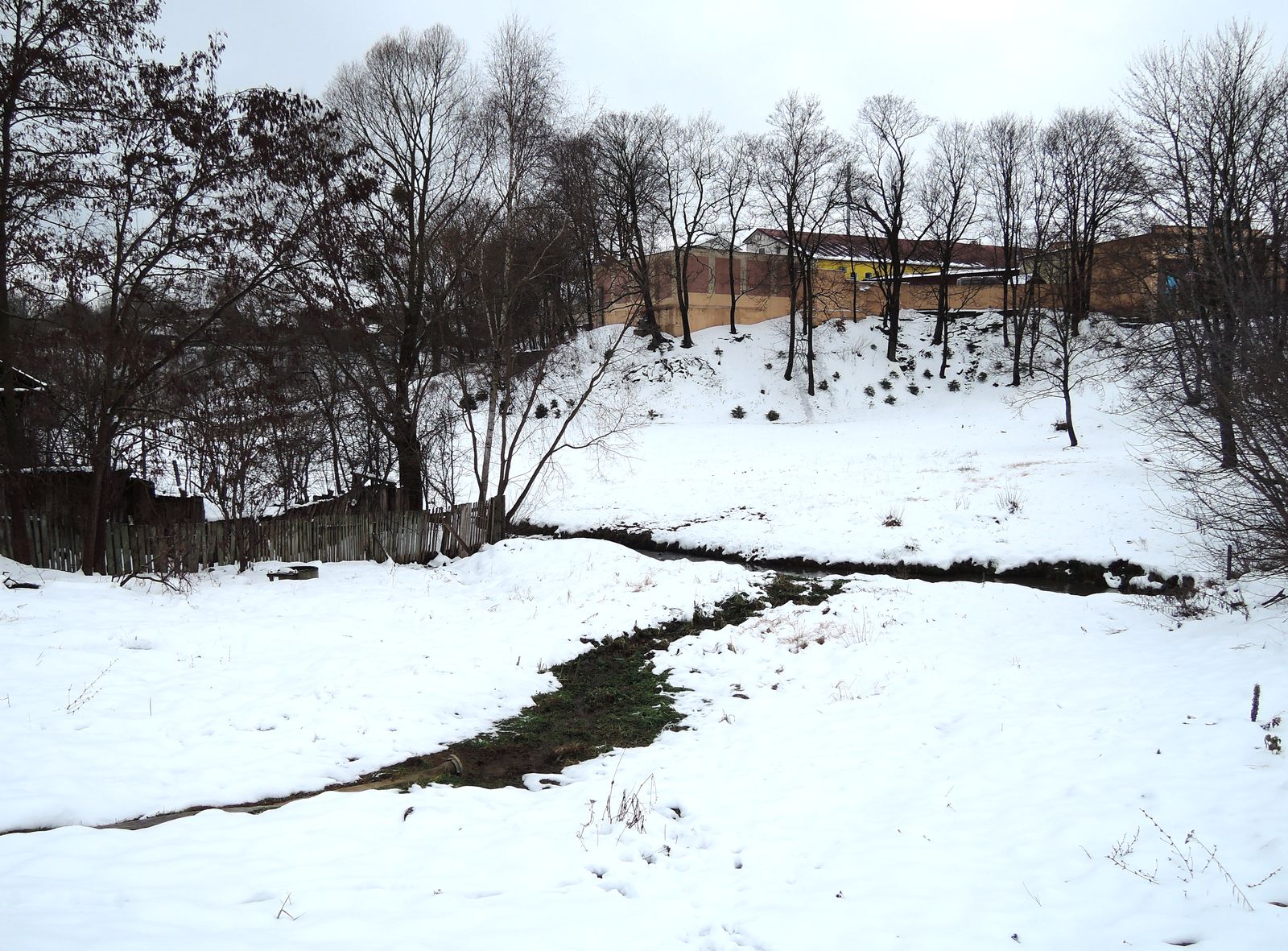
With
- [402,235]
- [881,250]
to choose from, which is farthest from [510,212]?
[881,250]

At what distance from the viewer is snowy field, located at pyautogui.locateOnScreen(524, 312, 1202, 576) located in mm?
16625

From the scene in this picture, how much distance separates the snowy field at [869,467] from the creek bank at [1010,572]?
0.18 metres

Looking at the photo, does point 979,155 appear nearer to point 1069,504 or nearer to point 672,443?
point 672,443

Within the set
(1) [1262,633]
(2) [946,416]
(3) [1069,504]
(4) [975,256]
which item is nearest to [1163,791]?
(1) [1262,633]

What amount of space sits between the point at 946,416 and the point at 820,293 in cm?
1196

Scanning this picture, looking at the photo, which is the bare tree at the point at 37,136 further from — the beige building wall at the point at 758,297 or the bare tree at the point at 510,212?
the beige building wall at the point at 758,297

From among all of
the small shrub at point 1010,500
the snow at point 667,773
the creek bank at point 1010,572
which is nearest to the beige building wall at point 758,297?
the small shrub at point 1010,500

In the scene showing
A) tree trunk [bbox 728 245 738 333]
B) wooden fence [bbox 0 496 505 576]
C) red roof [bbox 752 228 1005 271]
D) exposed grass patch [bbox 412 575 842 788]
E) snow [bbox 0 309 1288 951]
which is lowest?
exposed grass patch [bbox 412 575 842 788]

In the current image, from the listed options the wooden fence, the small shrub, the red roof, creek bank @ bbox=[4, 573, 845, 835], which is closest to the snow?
creek bank @ bbox=[4, 573, 845, 835]

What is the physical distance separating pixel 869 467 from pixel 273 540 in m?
19.3

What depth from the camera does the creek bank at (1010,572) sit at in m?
13.7

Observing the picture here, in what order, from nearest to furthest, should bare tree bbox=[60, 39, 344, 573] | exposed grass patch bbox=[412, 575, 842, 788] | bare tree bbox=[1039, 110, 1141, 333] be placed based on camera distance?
exposed grass patch bbox=[412, 575, 842, 788], bare tree bbox=[60, 39, 344, 573], bare tree bbox=[1039, 110, 1141, 333]

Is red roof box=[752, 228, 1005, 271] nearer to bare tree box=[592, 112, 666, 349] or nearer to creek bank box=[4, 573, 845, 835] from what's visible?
bare tree box=[592, 112, 666, 349]

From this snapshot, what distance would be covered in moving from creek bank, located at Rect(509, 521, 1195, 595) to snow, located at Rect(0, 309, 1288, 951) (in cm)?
256
